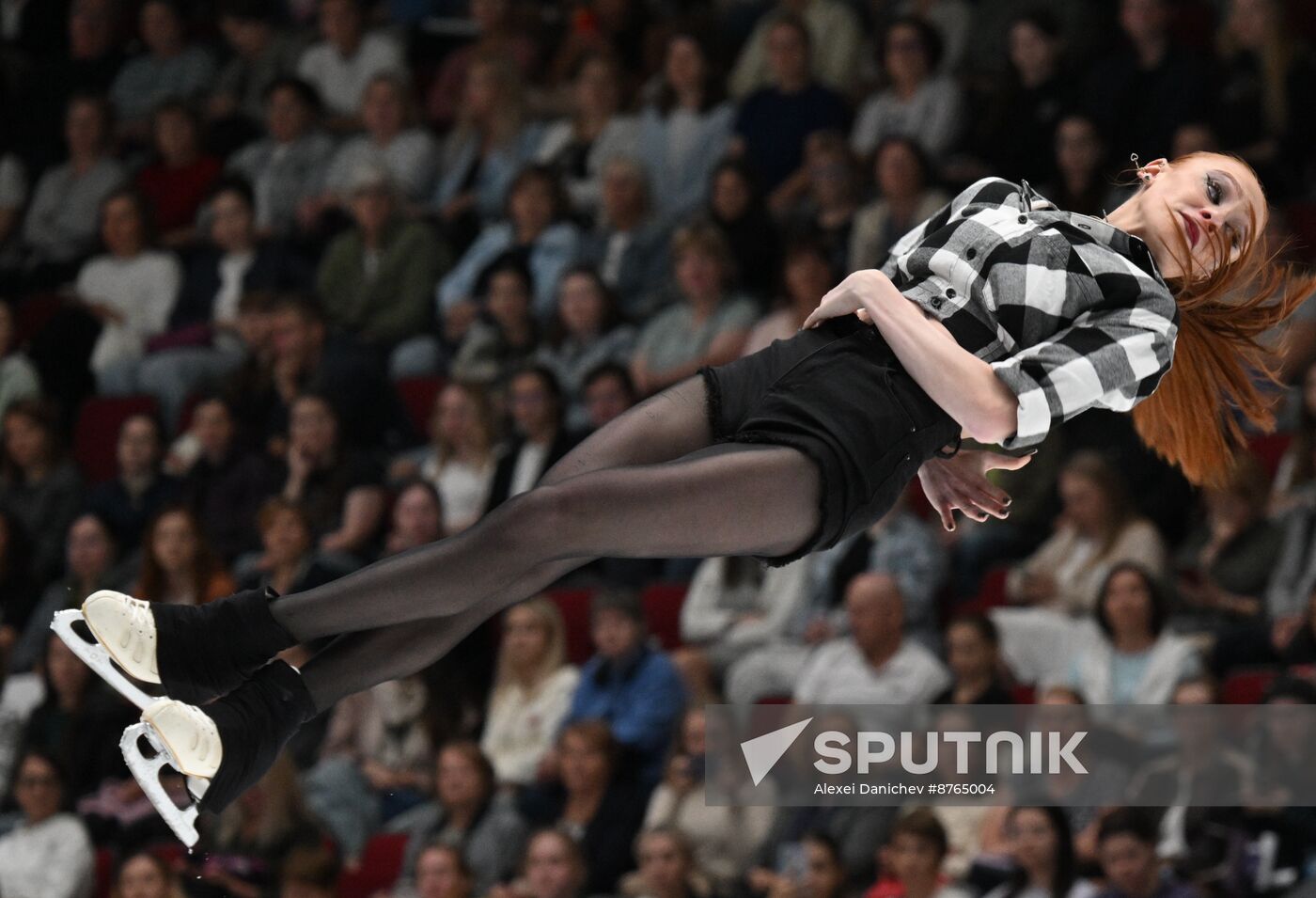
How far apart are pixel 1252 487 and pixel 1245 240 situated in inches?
102

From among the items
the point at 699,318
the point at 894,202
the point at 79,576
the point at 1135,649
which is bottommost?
the point at 79,576

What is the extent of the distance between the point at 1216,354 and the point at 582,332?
4195 mm

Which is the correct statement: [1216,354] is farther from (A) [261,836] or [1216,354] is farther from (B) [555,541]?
(A) [261,836]

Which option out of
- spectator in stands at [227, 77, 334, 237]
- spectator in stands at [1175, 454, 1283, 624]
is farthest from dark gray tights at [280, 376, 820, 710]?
spectator in stands at [227, 77, 334, 237]

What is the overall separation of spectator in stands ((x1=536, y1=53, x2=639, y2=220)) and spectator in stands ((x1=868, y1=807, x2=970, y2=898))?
3715 mm

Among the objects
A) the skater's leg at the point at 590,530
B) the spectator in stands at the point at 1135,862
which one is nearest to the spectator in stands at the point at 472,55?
the spectator in stands at the point at 1135,862

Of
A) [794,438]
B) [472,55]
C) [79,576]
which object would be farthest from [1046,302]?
[472,55]

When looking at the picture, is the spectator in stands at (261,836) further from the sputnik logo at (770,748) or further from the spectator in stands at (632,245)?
the spectator in stands at (632,245)

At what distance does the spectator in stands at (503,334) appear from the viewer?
8.47m

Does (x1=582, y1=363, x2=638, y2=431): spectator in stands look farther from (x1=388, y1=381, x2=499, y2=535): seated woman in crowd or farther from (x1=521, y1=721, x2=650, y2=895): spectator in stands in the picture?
(x1=521, y1=721, x2=650, y2=895): spectator in stands

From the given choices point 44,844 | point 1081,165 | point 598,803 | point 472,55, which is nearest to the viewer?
point 598,803

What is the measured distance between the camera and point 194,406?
8938mm

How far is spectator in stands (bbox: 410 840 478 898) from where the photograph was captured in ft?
21.7

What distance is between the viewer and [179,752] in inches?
148
